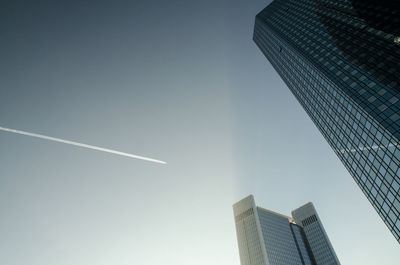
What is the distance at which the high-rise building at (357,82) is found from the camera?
176 ft

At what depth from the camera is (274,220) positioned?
197 meters

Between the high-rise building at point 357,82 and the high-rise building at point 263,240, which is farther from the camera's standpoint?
the high-rise building at point 263,240

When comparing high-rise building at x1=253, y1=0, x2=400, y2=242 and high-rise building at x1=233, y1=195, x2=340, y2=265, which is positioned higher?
high-rise building at x1=233, y1=195, x2=340, y2=265

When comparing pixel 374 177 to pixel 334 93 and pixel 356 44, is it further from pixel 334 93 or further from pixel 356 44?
pixel 356 44

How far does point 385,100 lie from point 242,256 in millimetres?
136009

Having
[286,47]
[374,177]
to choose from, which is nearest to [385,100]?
[374,177]

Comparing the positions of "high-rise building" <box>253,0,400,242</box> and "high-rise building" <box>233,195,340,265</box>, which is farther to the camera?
"high-rise building" <box>233,195,340,265</box>

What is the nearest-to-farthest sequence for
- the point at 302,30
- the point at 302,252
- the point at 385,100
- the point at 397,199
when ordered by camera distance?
the point at 397,199 → the point at 385,100 → the point at 302,30 → the point at 302,252

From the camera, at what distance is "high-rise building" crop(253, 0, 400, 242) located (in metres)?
53.6

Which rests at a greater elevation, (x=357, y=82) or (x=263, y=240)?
(x=263, y=240)

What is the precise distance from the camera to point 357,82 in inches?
2549

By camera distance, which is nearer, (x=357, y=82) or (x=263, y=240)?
(x=357, y=82)

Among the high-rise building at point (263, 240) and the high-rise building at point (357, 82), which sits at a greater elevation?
the high-rise building at point (263, 240)

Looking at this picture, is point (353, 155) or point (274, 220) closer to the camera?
point (353, 155)
